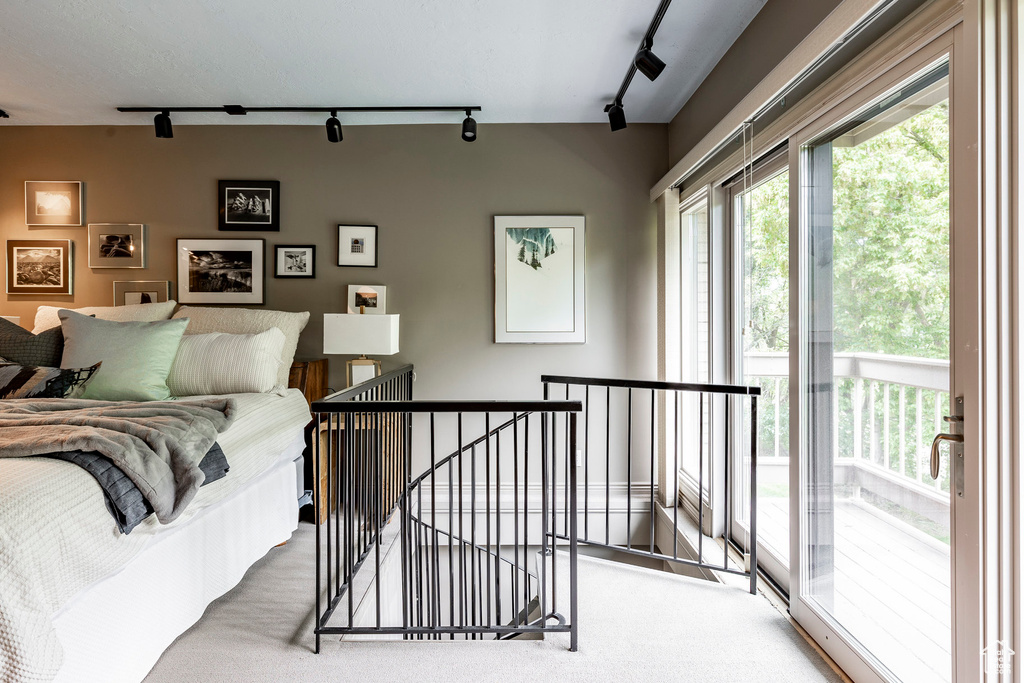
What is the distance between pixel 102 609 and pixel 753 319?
272 cm

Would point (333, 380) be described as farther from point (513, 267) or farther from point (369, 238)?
point (513, 267)

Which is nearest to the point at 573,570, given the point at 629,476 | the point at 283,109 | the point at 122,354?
the point at 629,476

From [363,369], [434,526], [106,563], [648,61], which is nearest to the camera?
[106,563]

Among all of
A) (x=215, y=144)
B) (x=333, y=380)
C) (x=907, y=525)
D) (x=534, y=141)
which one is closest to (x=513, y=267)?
(x=534, y=141)

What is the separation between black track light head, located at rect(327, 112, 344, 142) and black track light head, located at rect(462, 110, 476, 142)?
0.81 m

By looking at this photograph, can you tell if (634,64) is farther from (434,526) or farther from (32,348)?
(32,348)

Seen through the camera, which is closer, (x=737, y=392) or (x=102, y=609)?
(x=102, y=609)

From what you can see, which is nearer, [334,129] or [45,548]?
[45,548]

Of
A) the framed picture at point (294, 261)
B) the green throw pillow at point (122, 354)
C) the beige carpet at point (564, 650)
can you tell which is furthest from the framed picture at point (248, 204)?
the beige carpet at point (564, 650)

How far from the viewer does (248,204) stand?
11.7 feet

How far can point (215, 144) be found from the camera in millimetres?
3576

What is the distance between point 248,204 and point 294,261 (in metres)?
0.49

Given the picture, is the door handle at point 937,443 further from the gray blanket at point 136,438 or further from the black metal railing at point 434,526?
the gray blanket at point 136,438

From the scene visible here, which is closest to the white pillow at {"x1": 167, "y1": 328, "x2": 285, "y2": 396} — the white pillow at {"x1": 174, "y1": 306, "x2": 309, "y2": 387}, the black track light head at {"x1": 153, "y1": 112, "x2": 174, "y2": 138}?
the white pillow at {"x1": 174, "y1": 306, "x2": 309, "y2": 387}
